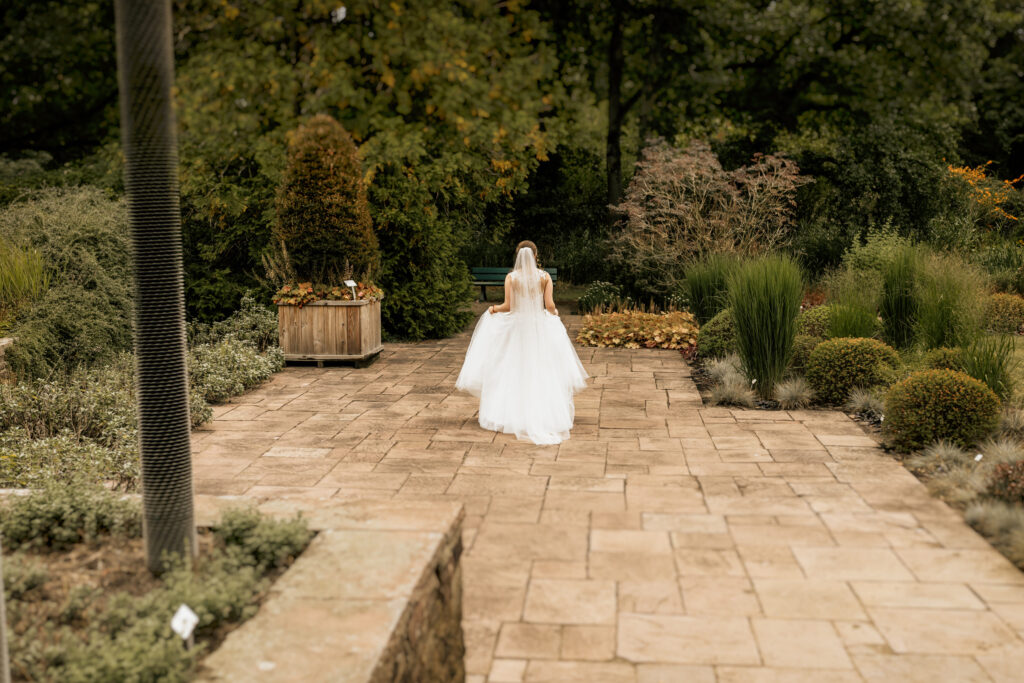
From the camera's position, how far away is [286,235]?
999cm

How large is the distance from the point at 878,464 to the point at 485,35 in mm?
8864

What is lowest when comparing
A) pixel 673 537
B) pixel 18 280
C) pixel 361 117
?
pixel 673 537

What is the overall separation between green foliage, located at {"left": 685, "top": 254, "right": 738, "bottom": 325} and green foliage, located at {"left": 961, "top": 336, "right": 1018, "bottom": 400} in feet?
13.2

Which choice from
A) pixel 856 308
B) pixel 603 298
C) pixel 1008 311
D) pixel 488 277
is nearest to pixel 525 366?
pixel 856 308

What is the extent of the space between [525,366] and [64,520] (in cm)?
396

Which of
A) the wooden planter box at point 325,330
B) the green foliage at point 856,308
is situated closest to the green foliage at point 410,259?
the wooden planter box at point 325,330

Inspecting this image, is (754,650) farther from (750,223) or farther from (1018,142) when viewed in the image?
(1018,142)

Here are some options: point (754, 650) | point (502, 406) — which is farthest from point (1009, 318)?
point (754, 650)

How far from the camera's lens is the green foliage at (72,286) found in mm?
7703

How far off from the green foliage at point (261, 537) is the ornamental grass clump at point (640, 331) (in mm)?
8414

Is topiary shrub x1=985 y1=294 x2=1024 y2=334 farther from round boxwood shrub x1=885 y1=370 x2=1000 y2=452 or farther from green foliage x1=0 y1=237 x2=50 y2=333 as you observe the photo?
green foliage x1=0 y1=237 x2=50 y2=333

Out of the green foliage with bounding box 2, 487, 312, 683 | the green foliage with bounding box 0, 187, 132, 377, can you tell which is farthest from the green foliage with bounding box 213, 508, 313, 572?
the green foliage with bounding box 0, 187, 132, 377

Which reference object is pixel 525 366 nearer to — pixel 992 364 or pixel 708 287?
pixel 992 364

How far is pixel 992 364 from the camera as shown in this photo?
6395 mm
